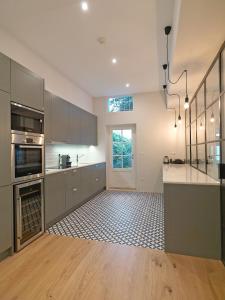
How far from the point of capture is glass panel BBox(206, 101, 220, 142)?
2406 mm

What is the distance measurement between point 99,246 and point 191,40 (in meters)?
2.74

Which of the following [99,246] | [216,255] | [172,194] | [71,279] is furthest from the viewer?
[99,246]

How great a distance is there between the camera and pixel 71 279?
190cm

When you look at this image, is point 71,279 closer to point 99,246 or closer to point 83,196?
point 99,246

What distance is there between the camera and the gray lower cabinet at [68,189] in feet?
10.3

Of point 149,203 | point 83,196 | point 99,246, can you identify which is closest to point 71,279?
point 99,246

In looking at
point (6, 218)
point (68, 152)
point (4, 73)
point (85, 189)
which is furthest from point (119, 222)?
point (4, 73)

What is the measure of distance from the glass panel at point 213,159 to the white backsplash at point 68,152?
3.20 meters

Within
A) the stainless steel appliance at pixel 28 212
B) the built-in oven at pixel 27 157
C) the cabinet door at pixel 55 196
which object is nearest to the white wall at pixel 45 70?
the built-in oven at pixel 27 157

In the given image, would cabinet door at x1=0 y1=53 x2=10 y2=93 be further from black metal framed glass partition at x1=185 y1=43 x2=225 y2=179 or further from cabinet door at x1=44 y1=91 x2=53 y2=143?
black metal framed glass partition at x1=185 y1=43 x2=225 y2=179

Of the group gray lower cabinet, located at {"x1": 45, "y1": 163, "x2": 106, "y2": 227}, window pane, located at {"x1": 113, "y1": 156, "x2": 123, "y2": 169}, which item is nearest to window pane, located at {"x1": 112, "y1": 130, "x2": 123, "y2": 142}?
window pane, located at {"x1": 113, "y1": 156, "x2": 123, "y2": 169}

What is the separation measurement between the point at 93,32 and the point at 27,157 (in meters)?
2.14

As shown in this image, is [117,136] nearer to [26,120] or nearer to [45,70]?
[45,70]

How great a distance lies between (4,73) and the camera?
227 cm
